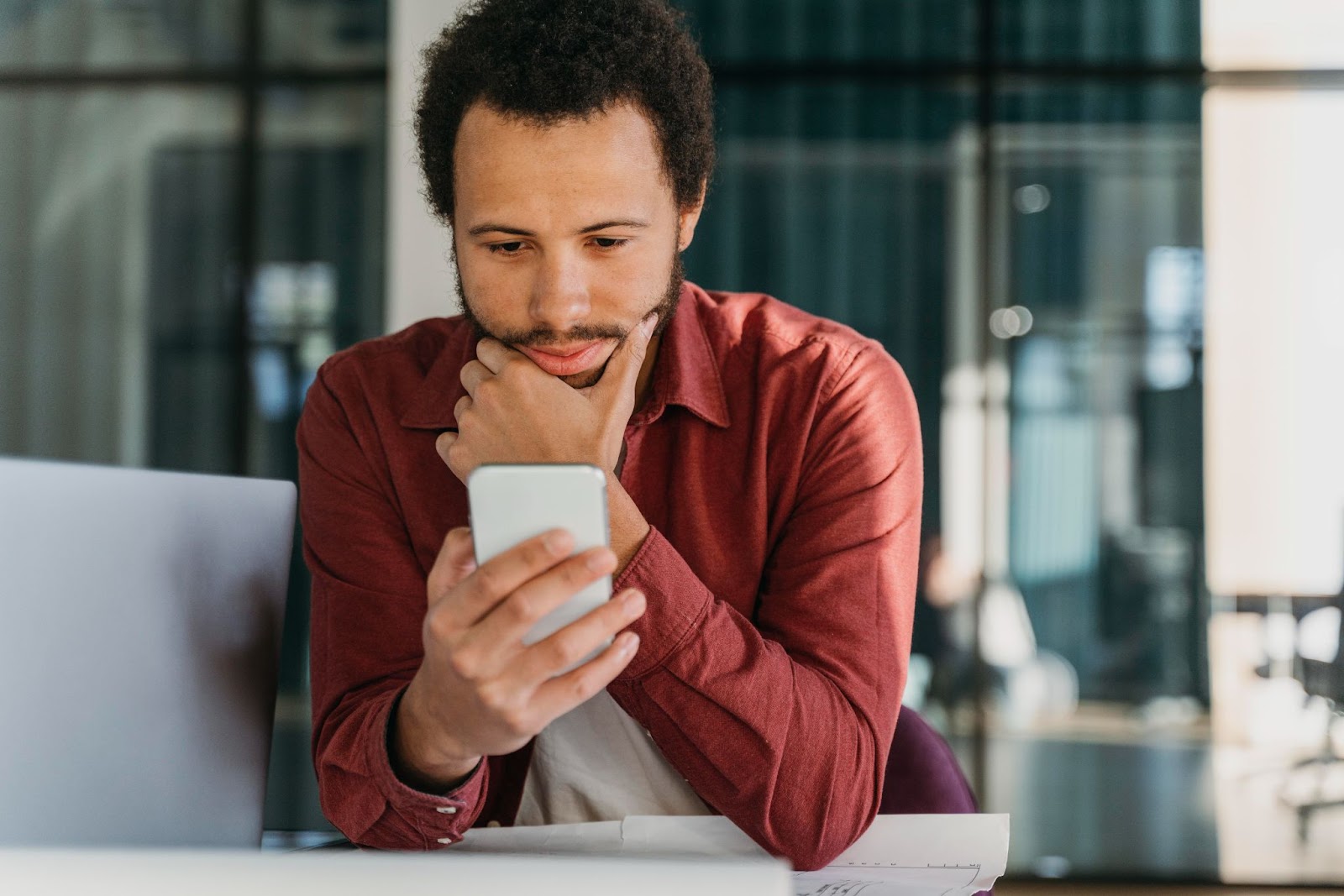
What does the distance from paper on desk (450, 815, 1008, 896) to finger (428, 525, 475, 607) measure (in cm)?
25

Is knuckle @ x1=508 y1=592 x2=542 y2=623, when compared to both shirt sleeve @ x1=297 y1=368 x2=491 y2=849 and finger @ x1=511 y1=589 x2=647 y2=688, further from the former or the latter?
shirt sleeve @ x1=297 y1=368 x2=491 y2=849

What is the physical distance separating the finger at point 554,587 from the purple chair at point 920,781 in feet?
1.94

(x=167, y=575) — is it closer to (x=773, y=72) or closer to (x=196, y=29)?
(x=773, y=72)

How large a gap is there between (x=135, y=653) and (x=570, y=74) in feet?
1.95

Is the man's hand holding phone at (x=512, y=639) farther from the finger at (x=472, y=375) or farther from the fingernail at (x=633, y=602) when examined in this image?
the finger at (x=472, y=375)

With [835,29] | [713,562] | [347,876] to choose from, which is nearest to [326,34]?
[835,29]

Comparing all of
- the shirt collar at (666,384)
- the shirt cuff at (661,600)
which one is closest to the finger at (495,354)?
the shirt collar at (666,384)

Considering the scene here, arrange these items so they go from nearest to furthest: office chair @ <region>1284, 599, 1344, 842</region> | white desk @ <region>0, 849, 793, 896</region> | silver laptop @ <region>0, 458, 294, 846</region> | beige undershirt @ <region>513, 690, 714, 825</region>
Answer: white desk @ <region>0, 849, 793, 896</region>, silver laptop @ <region>0, 458, 294, 846</region>, beige undershirt @ <region>513, 690, 714, 825</region>, office chair @ <region>1284, 599, 1344, 842</region>

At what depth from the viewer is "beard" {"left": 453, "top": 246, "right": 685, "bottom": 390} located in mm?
1066

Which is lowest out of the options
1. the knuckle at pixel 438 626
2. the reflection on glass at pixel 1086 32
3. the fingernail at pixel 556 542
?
the knuckle at pixel 438 626

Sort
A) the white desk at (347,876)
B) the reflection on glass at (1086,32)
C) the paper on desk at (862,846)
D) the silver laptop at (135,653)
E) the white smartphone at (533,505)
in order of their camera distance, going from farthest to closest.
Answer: the reflection on glass at (1086,32), the paper on desk at (862,846), the silver laptop at (135,653), the white smartphone at (533,505), the white desk at (347,876)

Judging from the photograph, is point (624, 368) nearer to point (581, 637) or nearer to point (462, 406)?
point (462, 406)

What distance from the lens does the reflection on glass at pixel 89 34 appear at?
13.8 ft

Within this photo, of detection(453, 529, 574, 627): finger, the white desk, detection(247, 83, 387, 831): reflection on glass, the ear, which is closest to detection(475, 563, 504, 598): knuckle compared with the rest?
detection(453, 529, 574, 627): finger
